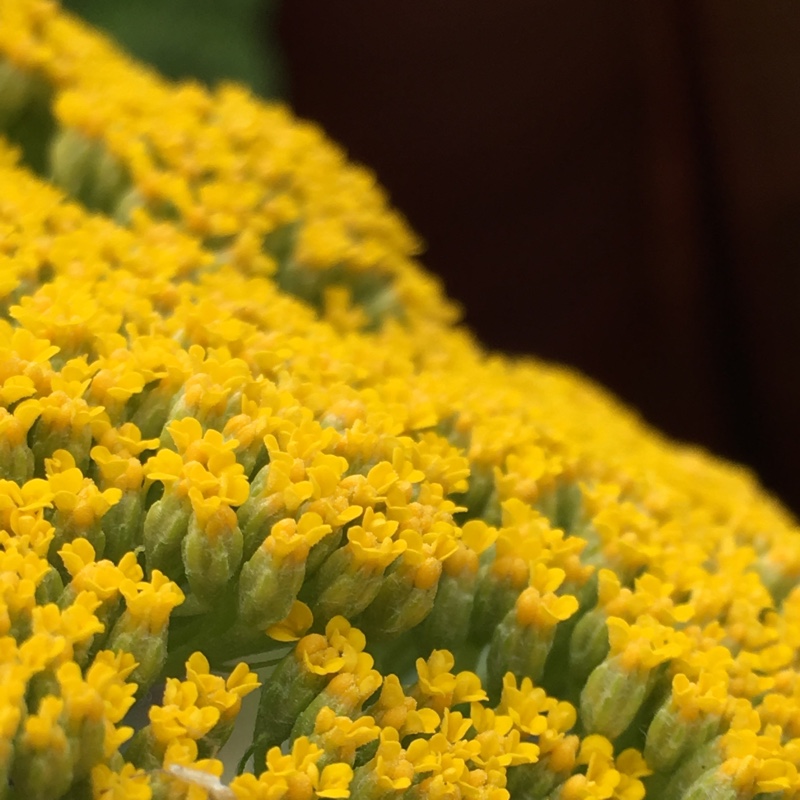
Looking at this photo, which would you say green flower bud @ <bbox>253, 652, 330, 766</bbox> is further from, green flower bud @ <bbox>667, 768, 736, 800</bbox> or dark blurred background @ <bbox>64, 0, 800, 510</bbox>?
dark blurred background @ <bbox>64, 0, 800, 510</bbox>

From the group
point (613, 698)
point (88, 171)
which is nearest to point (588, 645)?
point (613, 698)

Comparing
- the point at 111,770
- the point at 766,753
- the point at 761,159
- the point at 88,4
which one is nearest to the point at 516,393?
the point at 766,753

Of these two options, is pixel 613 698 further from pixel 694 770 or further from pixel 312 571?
pixel 312 571

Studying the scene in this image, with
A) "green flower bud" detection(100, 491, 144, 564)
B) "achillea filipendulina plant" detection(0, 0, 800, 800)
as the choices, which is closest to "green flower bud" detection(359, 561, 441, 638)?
"achillea filipendulina plant" detection(0, 0, 800, 800)

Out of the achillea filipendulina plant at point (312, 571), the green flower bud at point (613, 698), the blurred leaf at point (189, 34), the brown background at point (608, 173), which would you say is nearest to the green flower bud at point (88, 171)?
the achillea filipendulina plant at point (312, 571)

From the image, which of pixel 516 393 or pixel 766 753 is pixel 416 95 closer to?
pixel 516 393

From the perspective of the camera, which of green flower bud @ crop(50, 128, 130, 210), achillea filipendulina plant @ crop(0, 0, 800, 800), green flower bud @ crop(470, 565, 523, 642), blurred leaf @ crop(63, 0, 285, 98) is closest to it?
achillea filipendulina plant @ crop(0, 0, 800, 800)

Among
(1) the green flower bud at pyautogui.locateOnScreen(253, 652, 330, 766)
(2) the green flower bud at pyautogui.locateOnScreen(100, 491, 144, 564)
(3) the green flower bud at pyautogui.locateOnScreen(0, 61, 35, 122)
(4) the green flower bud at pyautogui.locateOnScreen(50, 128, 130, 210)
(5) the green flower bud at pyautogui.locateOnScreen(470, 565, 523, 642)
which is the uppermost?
(3) the green flower bud at pyautogui.locateOnScreen(0, 61, 35, 122)
